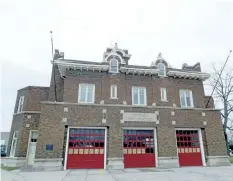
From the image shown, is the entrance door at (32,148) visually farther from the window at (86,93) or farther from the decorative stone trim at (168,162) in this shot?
the decorative stone trim at (168,162)

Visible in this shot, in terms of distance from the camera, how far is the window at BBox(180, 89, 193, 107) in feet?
53.2

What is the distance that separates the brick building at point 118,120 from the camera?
13094 millimetres

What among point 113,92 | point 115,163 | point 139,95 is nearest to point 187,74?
point 139,95

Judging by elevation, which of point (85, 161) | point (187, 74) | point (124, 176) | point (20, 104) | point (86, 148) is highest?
point (187, 74)

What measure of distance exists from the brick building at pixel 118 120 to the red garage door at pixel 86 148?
0.07 meters

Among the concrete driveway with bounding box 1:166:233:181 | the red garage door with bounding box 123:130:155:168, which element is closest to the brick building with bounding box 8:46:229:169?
the red garage door with bounding box 123:130:155:168

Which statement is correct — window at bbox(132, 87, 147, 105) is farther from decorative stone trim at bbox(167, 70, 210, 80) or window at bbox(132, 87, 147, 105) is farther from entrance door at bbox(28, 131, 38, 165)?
entrance door at bbox(28, 131, 38, 165)

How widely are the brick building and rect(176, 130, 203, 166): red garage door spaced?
0.08m

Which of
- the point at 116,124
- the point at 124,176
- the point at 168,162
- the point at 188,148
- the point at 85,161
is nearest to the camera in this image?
the point at 124,176

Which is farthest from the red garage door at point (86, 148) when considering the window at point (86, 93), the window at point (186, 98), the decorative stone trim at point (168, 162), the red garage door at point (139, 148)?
the window at point (186, 98)

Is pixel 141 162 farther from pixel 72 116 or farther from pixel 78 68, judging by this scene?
pixel 78 68

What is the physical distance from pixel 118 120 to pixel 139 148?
293cm

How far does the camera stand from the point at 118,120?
45.9 ft

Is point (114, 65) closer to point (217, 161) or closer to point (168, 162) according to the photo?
point (168, 162)
